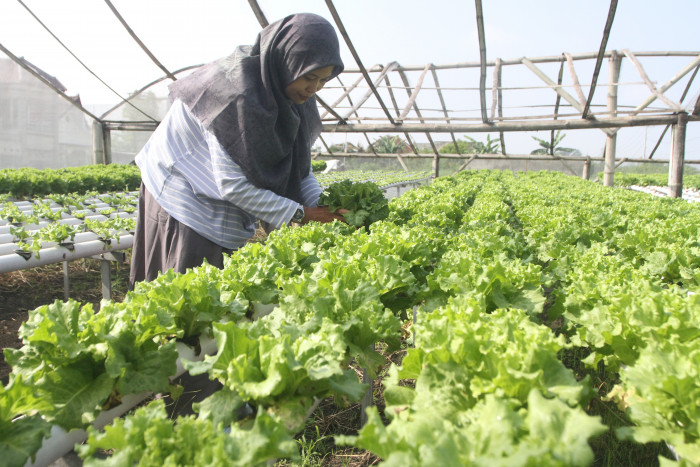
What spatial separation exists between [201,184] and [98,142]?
41.2 feet

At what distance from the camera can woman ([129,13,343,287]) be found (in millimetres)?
3055

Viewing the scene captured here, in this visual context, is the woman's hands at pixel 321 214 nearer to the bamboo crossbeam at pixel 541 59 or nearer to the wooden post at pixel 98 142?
the bamboo crossbeam at pixel 541 59

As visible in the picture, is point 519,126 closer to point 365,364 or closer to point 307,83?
point 307,83

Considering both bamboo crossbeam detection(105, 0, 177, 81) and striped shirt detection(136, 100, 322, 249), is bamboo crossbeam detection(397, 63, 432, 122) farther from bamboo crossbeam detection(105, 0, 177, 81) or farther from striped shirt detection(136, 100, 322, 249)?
striped shirt detection(136, 100, 322, 249)

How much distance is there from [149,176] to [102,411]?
6.61ft

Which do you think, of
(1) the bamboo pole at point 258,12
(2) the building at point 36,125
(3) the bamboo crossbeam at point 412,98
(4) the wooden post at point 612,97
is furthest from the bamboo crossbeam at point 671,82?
(2) the building at point 36,125

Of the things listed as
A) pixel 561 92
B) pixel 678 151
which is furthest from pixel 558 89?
pixel 678 151

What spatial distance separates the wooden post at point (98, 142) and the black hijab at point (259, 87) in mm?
12105

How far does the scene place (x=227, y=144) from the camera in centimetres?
308

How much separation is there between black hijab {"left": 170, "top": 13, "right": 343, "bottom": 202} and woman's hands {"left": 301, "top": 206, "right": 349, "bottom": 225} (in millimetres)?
490

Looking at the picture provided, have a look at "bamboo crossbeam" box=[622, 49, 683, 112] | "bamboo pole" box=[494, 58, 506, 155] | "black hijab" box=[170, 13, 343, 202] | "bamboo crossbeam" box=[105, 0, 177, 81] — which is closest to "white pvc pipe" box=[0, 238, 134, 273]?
"black hijab" box=[170, 13, 343, 202]

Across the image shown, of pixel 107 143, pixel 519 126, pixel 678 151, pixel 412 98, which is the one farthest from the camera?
pixel 107 143

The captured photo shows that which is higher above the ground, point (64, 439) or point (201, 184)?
point (201, 184)

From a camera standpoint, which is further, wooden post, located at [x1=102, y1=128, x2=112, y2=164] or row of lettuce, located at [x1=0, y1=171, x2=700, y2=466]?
wooden post, located at [x1=102, y1=128, x2=112, y2=164]
